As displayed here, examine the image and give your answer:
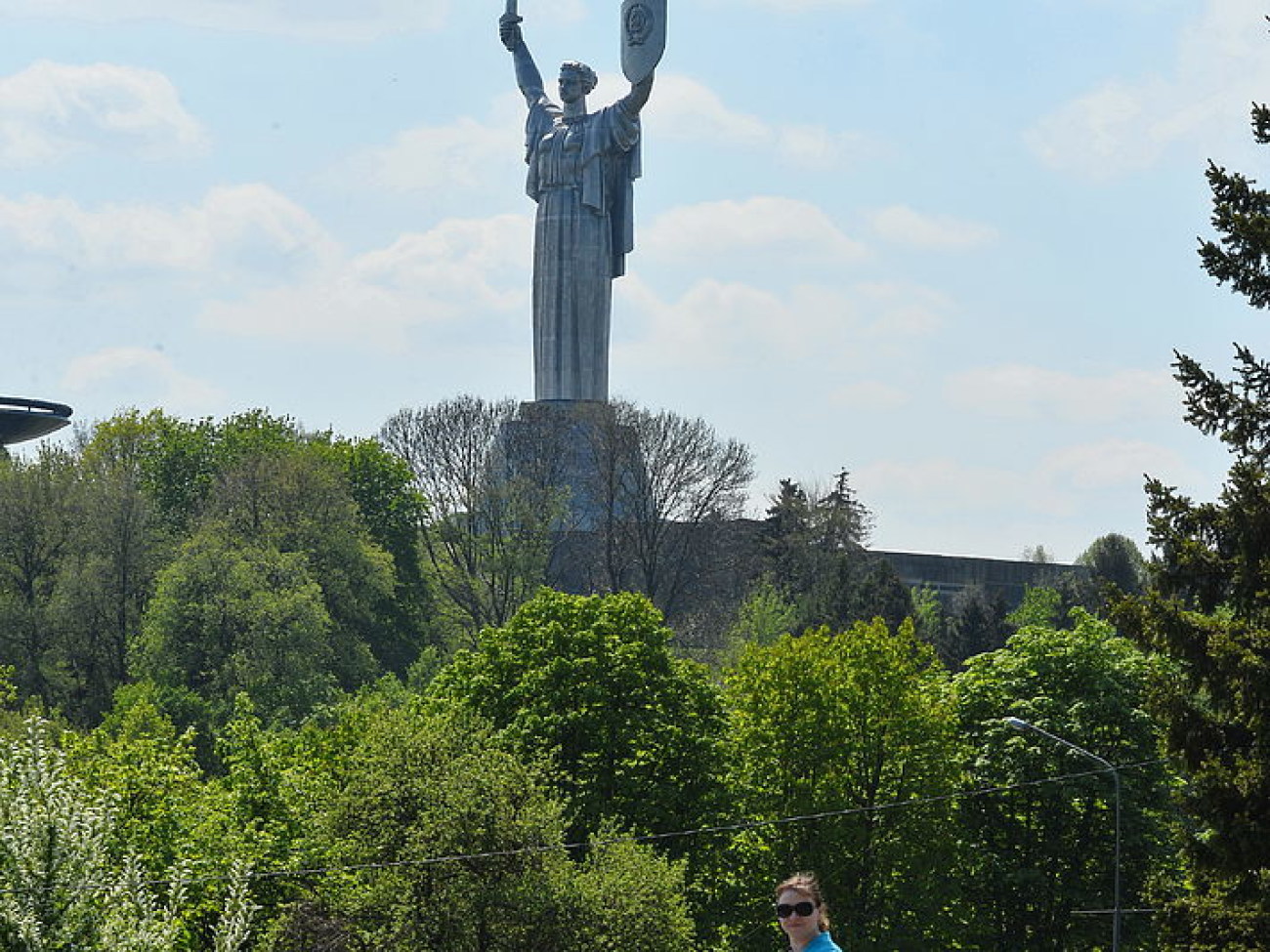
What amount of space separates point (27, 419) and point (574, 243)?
98.4 feet

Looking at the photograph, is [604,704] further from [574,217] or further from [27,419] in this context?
[574,217]

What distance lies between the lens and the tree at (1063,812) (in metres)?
45.6

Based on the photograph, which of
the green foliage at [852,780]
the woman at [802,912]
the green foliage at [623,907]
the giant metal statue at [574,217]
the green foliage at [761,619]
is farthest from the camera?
the giant metal statue at [574,217]

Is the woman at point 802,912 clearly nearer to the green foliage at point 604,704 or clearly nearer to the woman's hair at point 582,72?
the green foliage at point 604,704

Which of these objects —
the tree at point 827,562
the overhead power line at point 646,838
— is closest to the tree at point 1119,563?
the tree at point 827,562

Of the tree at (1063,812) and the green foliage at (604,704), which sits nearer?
the green foliage at (604,704)

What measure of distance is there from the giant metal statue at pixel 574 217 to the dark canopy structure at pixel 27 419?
1058 inches

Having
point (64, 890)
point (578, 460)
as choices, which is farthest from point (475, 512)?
point (64, 890)

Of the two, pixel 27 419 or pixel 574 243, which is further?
pixel 574 243

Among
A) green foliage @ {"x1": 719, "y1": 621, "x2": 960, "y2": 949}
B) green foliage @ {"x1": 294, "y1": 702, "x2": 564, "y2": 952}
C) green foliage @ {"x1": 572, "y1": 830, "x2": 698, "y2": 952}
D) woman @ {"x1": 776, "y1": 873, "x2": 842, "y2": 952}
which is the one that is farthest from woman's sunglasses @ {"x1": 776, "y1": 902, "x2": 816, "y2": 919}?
green foliage @ {"x1": 719, "y1": 621, "x2": 960, "y2": 949}

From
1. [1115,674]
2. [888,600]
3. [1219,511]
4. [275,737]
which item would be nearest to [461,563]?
[888,600]

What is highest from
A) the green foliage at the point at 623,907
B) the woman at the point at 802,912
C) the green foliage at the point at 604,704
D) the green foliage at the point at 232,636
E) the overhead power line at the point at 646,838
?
the green foliage at the point at 232,636

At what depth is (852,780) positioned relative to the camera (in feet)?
150

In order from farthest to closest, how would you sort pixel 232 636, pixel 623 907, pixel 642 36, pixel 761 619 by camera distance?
pixel 642 36 < pixel 761 619 < pixel 232 636 < pixel 623 907
